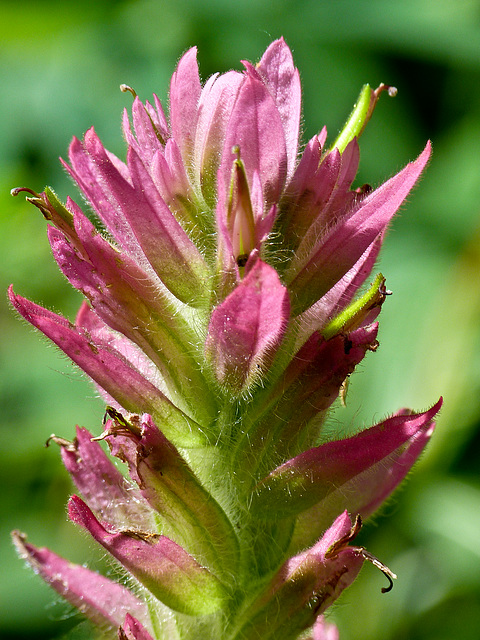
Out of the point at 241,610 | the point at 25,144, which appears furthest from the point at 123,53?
the point at 241,610

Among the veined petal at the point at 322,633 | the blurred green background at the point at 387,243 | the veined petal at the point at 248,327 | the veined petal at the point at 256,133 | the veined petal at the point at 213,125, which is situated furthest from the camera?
the blurred green background at the point at 387,243

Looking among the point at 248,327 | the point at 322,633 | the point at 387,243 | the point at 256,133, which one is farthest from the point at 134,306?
the point at 387,243

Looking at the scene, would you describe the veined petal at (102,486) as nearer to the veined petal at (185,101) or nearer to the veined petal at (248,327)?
the veined petal at (248,327)

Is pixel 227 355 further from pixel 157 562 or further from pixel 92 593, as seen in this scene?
pixel 92 593

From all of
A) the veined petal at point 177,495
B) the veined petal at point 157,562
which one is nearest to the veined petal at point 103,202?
the veined petal at point 177,495

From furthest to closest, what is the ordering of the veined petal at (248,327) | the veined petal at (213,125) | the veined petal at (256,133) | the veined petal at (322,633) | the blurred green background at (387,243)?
the blurred green background at (387,243)
the veined petal at (322,633)
the veined petal at (213,125)
the veined petal at (256,133)
the veined petal at (248,327)
